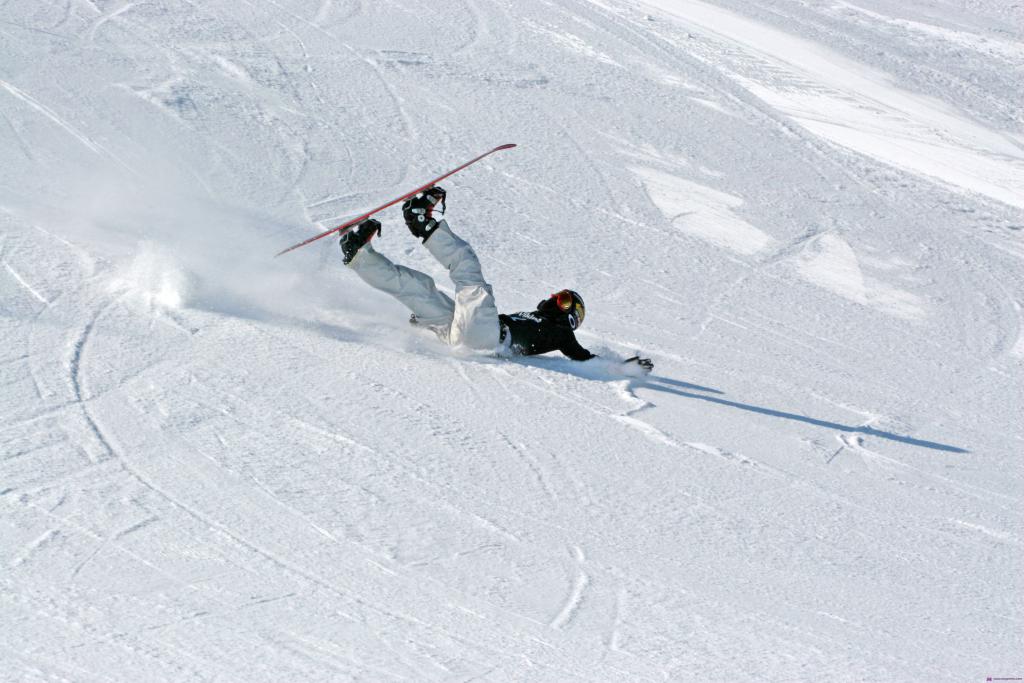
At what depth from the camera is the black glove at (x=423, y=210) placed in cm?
647

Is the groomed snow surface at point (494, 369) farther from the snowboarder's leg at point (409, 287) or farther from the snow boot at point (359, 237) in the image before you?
the snow boot at point (359, 237)

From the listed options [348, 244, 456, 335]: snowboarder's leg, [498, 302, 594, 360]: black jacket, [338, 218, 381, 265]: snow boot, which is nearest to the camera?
[338, 218, 381, 265]: snow boot

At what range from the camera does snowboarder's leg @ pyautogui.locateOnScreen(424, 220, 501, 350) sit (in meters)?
6.57

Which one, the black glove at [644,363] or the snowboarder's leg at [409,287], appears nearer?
the snowboarder's leg at [409,287]

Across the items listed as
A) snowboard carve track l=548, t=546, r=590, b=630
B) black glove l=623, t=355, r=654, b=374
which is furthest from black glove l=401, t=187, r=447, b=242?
snowboard carve track l=548, t=546, r=590, b=630

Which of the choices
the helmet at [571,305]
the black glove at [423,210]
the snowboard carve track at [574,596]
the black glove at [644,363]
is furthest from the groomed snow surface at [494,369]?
the black glove at [423,210]

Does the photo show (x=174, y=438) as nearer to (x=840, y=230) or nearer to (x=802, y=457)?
(x=802, y=457)

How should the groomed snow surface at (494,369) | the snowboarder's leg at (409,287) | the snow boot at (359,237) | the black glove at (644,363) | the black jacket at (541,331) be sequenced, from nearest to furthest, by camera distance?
the groomed snow surface at (494,369), the snow boot at (359,237), the snowboarder's leg at (409,287), the black jacket at (541,331), the black glove at (644,363)

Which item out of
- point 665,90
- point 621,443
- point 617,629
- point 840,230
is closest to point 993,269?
point 840,230

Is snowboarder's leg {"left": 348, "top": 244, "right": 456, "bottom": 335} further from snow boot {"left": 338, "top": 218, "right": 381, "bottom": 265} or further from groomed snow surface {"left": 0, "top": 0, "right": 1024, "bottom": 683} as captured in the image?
groomed snow surface {"left": 0, "top": 0, "right": 1024, "bottom": 683}

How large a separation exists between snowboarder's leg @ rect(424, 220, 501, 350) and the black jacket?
0.17 meters

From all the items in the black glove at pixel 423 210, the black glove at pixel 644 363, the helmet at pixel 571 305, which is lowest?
the black glove at pixel 644 363

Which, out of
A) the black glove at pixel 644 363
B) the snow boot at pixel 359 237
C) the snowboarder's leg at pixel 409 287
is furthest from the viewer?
the black glove at pixel 644 363

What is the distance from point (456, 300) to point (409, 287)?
0.89ft
